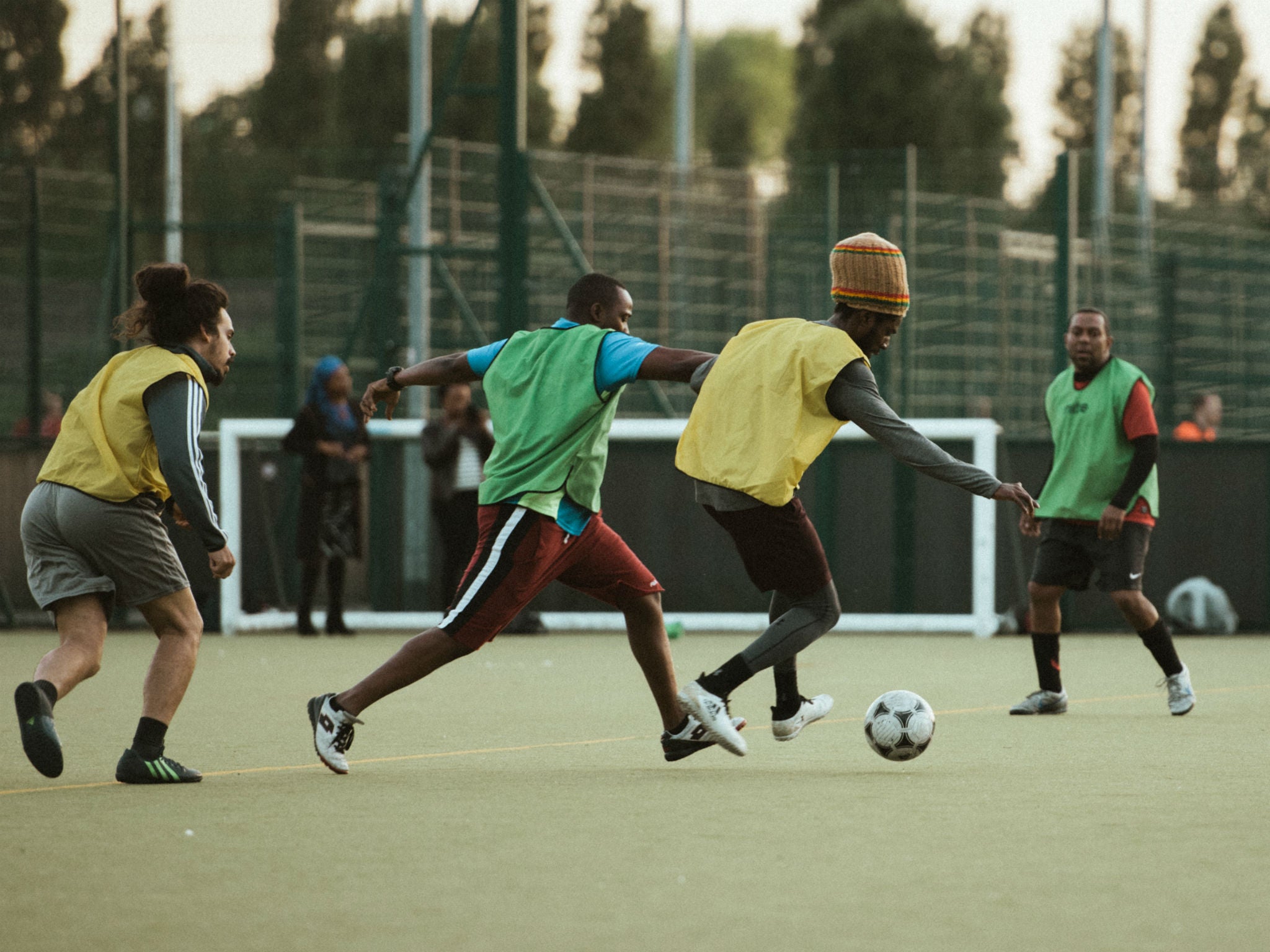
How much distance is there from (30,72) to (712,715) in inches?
1179

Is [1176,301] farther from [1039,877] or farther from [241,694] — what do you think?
[1039,877]

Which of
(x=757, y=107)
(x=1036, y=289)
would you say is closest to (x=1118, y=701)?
(x=1036, y=289)

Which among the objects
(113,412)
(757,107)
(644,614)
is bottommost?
(644,614)

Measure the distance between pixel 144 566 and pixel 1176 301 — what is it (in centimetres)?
1124

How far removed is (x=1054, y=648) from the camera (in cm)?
902

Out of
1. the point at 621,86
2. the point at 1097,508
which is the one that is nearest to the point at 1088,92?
the point at 621,86

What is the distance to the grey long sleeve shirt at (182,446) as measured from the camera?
6.21 m

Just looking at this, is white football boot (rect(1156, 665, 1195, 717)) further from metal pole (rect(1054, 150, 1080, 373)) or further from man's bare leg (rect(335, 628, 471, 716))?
metal pole (rect(1054, 150, 1080, 373))

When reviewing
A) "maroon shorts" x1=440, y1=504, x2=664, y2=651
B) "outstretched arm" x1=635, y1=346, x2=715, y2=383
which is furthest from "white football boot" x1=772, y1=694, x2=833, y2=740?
"outstretched arm" x1=635, y1=346, x2=715, y2=383

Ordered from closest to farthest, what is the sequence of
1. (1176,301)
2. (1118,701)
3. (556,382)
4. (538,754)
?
(556,382)
(538,754)
(1118,701)
(1176,301)

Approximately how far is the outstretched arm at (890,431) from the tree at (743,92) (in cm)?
6122

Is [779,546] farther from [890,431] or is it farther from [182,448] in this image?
[182,448]

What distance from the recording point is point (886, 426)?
659 cm

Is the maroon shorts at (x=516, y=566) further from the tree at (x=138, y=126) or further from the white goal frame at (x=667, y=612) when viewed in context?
the tree at (x=138, y=126)
